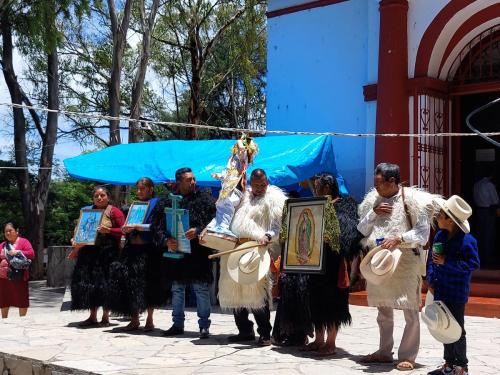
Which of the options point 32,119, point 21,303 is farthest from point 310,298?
point 32,119

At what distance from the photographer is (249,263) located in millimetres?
6645

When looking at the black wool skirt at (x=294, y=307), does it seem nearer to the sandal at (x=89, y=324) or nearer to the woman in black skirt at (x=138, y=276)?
the woman in black skirt at (x=138, y=276)

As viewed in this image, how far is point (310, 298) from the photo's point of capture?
6.38 meters

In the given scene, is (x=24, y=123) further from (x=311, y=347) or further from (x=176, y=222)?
(x=311, y=347)

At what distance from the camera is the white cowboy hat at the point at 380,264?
225 inches

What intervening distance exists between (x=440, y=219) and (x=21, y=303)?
7347 mm

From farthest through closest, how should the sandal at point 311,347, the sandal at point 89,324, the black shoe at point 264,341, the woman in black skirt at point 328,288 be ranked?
the sandal at point 89,324, the black shoe at point 264,341, the sandal at point 311,347, the woman in black skirt at point 328,288

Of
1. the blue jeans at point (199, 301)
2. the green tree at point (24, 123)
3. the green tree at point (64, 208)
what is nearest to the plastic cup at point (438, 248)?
the blue jeans at point (199, 301)

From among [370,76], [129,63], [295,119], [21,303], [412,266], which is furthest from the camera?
[129,63]

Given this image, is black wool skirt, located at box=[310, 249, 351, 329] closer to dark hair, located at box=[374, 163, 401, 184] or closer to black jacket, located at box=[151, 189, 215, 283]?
dark hair, located at box=[374, 163, 401, 184]

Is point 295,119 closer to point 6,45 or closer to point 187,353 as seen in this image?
point 187,353

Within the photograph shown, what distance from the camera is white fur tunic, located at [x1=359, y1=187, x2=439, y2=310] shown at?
19.0 feet

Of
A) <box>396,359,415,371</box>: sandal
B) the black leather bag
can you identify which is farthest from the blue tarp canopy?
<box>396,359,415,371</box>: sandal

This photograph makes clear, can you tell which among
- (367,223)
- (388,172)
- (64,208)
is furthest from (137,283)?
(64,208)
